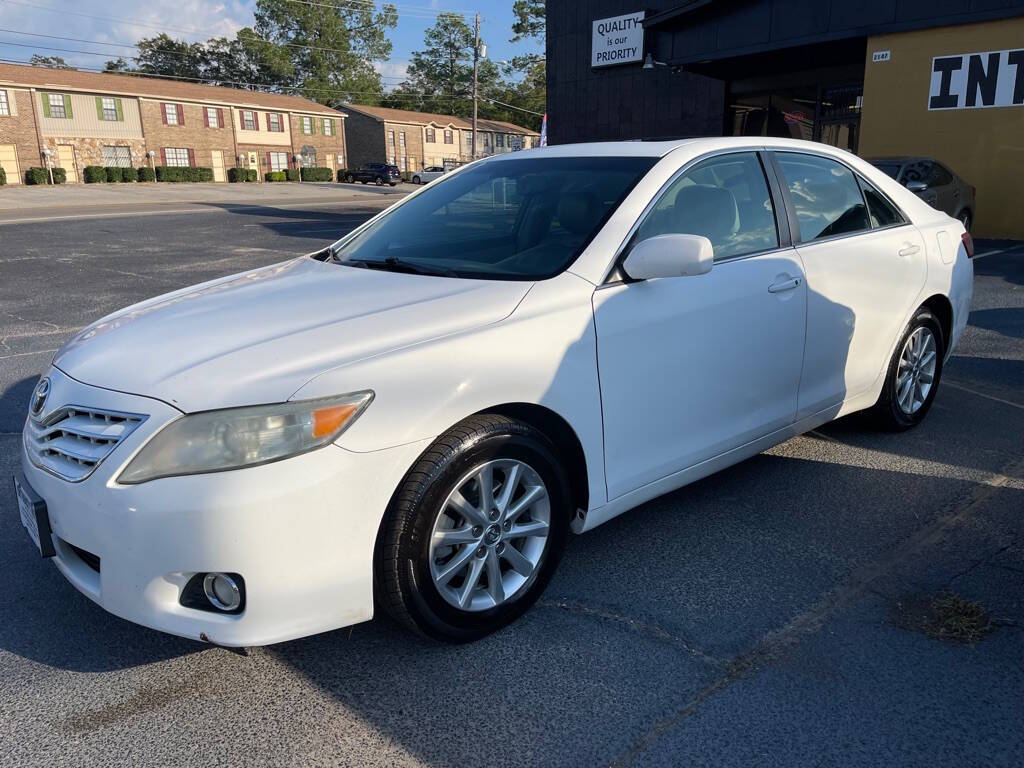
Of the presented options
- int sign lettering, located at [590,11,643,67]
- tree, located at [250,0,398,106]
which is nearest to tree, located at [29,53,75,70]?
tree, located at [250,0,398,106]

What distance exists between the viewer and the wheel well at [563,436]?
2826 mm

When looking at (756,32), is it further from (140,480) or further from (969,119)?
(140,480)

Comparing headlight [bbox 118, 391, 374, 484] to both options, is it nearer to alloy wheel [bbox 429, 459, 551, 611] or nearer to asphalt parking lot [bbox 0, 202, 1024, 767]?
alloy wheel [bbox 429, 459, 551, 611]

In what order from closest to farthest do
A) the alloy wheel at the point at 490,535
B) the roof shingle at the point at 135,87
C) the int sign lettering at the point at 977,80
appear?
the alloy wheel at the point at 490,535
the int sign lettering at the point at 977,80
the roof shingle at the point at 135,87

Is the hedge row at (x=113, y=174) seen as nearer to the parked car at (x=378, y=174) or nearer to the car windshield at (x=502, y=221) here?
the parked car at (x=378, y=174)

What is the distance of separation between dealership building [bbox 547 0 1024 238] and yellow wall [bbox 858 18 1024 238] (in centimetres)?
2

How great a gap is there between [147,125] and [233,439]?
58646 millimetres

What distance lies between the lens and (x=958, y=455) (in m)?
4.61

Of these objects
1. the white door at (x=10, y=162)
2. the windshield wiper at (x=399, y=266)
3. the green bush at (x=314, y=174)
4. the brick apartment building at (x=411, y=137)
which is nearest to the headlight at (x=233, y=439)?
the windshield wiper at (x=399, y=266)

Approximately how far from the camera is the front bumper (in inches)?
89.9

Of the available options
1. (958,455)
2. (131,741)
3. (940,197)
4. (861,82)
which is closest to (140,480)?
(131,741)

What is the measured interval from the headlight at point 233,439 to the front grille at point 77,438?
130mm

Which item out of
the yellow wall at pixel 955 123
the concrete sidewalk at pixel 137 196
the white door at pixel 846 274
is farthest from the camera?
the concrete sidewalk at pixel 137 196

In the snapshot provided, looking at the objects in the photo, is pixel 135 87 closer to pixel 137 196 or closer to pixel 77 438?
pixel 137 196
